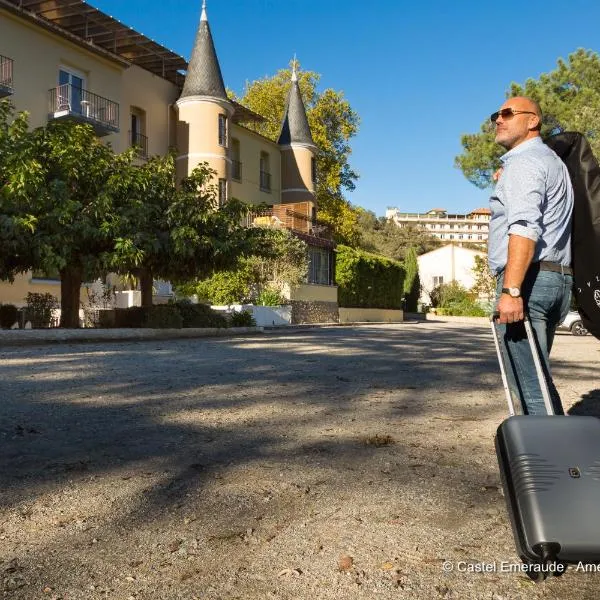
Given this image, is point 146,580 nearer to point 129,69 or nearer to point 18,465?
point 18,465

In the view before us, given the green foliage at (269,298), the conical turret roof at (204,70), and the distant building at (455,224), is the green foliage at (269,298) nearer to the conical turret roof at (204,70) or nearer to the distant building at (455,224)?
the conical turret roof at (204,70)

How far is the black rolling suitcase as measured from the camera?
6.05 feet

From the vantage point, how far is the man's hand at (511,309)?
8.70 feet

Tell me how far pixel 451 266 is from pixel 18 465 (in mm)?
55478

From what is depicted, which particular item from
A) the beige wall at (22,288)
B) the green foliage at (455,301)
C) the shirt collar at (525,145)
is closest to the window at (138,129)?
the beige wall at (22,288)

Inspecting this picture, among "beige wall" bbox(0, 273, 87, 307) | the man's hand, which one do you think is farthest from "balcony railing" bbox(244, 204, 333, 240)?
the man's hand

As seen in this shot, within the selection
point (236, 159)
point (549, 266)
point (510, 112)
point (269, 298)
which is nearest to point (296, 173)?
point (236, 159)

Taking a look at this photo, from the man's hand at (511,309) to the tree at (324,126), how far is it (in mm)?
38100

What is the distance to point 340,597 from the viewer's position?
74.7 inches

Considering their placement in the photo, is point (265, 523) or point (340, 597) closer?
point (340, 597)

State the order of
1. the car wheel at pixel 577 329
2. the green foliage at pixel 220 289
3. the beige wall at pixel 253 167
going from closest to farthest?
1. the car wheel at pixel 577 329
2. the green foliage at pixel 220 289
3. the beige wall at pixel 253 167

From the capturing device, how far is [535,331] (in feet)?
9.09

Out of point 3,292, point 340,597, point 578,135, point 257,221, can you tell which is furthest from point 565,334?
point 340,597

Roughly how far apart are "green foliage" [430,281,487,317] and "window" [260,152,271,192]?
17.1 meters
